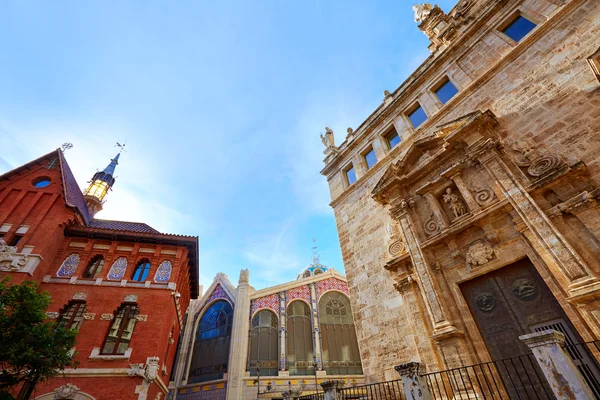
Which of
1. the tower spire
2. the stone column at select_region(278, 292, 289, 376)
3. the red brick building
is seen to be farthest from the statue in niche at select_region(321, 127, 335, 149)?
the tower spire

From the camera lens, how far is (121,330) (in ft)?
43.1

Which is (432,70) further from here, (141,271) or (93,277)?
(93,277)

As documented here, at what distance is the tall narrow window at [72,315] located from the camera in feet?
41.8

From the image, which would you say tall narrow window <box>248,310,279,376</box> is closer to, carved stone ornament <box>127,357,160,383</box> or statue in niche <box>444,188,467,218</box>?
carved stone ornament <box>127,357,160,383</box>

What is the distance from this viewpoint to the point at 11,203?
15.2 m

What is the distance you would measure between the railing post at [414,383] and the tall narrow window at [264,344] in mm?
19615

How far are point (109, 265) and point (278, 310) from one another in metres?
14.8

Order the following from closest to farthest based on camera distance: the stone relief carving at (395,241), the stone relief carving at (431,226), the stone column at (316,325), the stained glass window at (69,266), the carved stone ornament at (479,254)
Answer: the carved stone ornament at (479,254) < the stone relief carving at (431,226) < the stone relief carving at (395,241) < the stained glass window at (69,266) < the stone column at (316,325)

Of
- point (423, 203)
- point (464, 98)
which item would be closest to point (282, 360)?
point (423, 203)

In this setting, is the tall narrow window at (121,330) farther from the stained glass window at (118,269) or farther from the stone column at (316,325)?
the stone column at (316,325)

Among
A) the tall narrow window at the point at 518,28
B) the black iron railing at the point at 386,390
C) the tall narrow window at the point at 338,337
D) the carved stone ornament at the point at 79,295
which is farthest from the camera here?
the tall narrow window at the point at 338,337

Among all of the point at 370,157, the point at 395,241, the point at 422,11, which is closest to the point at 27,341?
the point at 395,241

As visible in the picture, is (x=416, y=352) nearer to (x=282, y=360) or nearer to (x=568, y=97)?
(x=568, y=97)

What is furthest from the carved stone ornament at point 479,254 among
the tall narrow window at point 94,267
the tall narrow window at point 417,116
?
the tall narrow window at point 94,267
